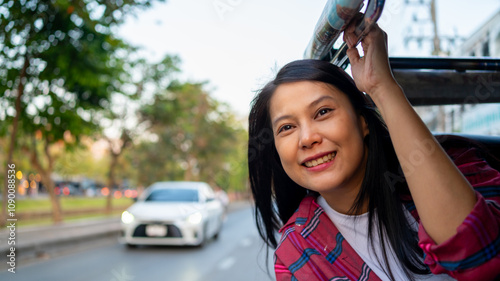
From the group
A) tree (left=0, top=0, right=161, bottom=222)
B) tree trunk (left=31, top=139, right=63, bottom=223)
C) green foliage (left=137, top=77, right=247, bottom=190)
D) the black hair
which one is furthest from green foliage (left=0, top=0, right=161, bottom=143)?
green foliage (left=137, top=77, right=247, bottom=190)

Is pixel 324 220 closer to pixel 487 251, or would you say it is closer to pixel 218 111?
pixel 487 251

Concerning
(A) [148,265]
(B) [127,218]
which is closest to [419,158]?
(A) [148,265]

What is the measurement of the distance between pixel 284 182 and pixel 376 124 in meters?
0.51

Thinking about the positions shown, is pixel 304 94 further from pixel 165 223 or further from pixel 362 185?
pixel 165 223

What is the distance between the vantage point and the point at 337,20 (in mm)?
1077

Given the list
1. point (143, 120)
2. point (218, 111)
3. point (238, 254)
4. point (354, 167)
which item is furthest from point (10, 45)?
point (218, 111)

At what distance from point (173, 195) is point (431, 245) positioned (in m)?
9.13

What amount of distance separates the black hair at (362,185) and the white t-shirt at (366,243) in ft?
0.07

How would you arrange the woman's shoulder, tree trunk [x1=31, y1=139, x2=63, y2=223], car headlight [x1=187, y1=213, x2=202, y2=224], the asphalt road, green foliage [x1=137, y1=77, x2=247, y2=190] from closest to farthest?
1. the woman's shoulder
2. the asphalt road
3. car headlight [x1=187, y1=213, x2=202, y2=224]
4. tree trunk [x1=31, y1=139, x2=63, y2=223]
5. green foliage [x1=137, y1=77, x2=247, y2=190]

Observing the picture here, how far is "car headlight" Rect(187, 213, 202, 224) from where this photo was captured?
28.0 ft

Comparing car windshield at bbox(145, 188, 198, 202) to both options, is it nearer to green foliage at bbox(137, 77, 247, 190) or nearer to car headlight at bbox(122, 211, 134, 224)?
car headlight at bbox(122, 211, 134, 224)

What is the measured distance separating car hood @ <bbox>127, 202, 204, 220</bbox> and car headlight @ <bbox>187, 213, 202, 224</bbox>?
0.10 metres

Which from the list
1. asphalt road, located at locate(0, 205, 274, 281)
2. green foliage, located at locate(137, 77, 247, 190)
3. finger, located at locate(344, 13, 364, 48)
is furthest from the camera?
green foliage, located at locate(137, 77, 247, 190)

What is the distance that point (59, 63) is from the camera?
7.74 m
